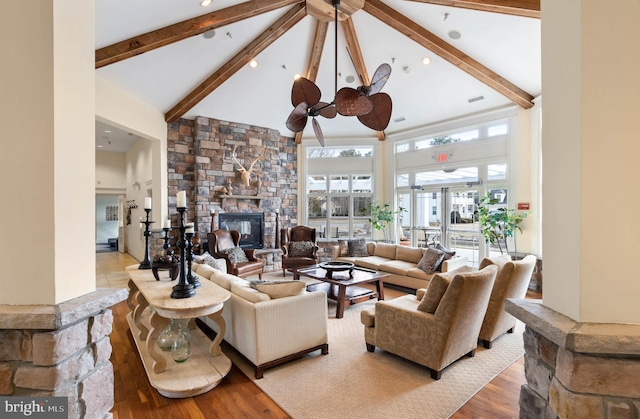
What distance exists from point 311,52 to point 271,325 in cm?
500

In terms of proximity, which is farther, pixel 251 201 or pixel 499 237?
pixel 251 201

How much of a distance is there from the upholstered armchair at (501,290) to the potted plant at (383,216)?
4528mm

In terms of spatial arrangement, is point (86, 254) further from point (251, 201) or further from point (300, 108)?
point (251, 201)

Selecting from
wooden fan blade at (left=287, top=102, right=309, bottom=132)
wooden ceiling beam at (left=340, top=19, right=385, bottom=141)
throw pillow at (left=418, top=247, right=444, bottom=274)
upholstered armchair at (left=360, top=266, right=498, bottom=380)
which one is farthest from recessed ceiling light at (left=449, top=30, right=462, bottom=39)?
upholstered armchair at (left=360, top=266, right=498, bottom=380)

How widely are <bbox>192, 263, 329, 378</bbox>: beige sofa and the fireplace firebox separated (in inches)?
171

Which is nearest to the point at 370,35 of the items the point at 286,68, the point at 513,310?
the point at 286,68

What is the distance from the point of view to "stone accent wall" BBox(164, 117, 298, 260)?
690 centimetres

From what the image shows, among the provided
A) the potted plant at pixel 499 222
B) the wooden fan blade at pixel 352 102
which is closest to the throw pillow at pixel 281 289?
the wooden fan blade at pixel 352 102

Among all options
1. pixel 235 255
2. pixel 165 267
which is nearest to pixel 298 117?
pixel 165 267

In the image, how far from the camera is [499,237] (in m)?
5.80

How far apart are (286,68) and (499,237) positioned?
17.2 feet

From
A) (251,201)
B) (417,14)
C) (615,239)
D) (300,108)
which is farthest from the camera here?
(251,201)

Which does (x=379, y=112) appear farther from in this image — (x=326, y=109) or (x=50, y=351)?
(x=50, y=351)

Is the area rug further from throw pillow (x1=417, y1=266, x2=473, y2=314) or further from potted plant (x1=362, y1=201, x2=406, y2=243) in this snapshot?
potted plant (x1=362, y1=201, x2=406, y2=243)
